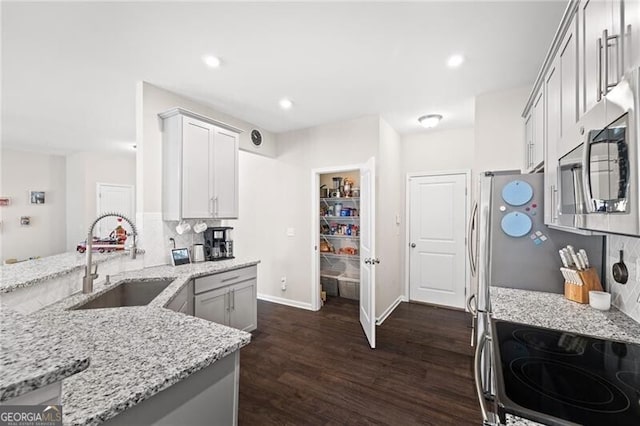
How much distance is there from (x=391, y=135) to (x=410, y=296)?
252cm

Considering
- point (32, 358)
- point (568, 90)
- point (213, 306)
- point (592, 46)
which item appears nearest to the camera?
point (32, 358)

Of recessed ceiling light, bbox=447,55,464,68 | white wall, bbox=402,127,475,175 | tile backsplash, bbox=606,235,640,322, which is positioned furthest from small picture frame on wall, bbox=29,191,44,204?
tile backsplash, bbox=606,235,640,322

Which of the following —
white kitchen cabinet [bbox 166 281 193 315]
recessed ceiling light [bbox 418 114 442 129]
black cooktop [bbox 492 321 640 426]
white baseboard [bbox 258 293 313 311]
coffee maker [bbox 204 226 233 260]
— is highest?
recessed ceiling light [bbox 418 114 442 129]

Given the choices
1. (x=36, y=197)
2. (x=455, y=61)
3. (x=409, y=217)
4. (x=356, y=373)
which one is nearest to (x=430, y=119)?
(x=455, y=61)

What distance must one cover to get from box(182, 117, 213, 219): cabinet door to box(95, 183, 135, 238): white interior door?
4560 millimetres

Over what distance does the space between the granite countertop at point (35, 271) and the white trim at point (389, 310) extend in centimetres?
296

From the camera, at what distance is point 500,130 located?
2770 millimetres

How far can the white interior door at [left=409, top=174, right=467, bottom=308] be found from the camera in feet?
12.9

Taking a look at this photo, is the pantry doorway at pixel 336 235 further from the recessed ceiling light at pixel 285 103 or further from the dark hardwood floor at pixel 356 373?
the recessed ceiling light at pixel 285 103

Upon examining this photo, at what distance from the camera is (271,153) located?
13.8ft

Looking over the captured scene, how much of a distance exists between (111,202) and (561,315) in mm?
7710

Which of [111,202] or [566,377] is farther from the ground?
[111,202]

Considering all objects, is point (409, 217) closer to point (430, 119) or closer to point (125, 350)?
point (430, 119)

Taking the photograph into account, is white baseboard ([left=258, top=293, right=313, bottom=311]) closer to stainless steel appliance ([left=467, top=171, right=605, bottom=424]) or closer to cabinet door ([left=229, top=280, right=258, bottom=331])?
cabinet door ([left=229, top=280, right=258, bottom=331])
